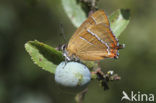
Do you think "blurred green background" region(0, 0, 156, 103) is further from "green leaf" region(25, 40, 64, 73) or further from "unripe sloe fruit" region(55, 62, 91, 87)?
"unripe sloe fruit" region(55, 62, 91, 87)

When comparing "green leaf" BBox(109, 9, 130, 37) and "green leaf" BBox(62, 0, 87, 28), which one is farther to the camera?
"green leaf" BBox(62, 0, 87, 28)

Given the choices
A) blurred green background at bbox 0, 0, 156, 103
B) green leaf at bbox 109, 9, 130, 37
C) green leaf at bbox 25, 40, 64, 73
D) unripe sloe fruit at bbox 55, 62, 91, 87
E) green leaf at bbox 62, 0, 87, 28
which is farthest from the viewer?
blurred green background at bbox 0, 0, 156, 103

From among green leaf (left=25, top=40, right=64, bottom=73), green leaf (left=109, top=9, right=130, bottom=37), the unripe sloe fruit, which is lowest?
the unripe sloe fruit

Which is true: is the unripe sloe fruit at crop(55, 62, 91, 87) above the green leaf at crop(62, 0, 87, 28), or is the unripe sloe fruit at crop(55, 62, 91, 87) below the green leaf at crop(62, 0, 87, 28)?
below

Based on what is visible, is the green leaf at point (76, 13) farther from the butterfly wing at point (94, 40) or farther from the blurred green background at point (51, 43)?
the blurred green background at point (51, 43)

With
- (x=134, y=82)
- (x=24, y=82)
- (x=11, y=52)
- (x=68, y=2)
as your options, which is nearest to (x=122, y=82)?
(x=134, y=82)

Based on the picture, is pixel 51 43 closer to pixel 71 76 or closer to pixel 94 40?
pixel 94 40

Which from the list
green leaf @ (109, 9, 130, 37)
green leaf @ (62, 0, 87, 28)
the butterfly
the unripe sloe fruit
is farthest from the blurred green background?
the unripe sloe fruit

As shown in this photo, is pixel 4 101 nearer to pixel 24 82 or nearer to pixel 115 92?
pixel 24 82

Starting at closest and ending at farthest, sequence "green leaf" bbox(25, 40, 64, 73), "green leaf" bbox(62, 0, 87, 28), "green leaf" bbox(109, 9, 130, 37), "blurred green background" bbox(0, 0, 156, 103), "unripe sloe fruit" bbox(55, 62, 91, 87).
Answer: "unripe sloe fruit" bbox(55, 62, 91, 87) → "green leaf" bbox(25, 40, 64, 73) → "green leaf" bbox(109, 9, 130, 37) → "green leaf" bbox(62, 0, 87, 28) → "blurred green background" bbox(0, 0, 156, 103)
